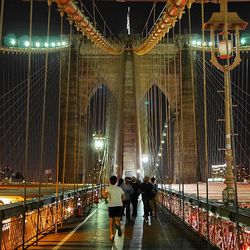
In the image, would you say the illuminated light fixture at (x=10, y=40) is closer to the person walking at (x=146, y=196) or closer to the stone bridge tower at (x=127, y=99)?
the stone bridge tower at (x=127, y=99)

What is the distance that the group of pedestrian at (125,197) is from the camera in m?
7.39

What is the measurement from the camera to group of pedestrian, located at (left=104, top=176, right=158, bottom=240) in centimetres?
739

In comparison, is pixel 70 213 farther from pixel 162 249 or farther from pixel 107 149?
pixel 107 149

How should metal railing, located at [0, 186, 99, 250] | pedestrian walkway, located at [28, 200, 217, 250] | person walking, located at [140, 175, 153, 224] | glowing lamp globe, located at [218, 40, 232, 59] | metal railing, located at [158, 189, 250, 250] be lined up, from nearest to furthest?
1. metal railing, located at [158, 189, 250, 250]
2. metal railing, located at [0, 186, 99, 250]
3. pedestrian walkway, located at [28, 200, 217, 250]
4. glowing lamp globe, located at [218, 40, 232, 59]
5. person walking, located at [140, 175, 153, 224]

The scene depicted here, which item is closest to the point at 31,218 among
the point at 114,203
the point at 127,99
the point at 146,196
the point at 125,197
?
the point at 114,203

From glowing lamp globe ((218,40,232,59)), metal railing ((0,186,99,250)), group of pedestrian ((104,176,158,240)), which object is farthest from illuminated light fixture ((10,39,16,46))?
glowing lamp globe ((218,40,232,59))

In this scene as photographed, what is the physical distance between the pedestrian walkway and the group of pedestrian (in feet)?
1.00

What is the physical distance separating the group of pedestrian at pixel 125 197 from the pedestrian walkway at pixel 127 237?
30 centimetres

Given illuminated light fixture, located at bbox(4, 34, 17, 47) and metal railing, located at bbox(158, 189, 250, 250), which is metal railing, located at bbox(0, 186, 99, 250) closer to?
metal railing, located at bbox(158, 189, 250, 250)

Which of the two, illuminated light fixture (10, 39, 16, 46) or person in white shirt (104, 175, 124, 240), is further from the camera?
illuminated light fixture (10, 39, 16, 46)

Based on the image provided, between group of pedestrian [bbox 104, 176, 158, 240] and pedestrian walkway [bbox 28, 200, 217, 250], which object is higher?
group of pedestrian [bbox 104, 176, 158, 240]

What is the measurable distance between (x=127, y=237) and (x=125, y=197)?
1.35 metres

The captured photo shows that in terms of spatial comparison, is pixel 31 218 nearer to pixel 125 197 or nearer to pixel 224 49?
pixel 125 197

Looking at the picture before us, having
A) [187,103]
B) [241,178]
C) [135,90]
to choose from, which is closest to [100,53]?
[187,103]
